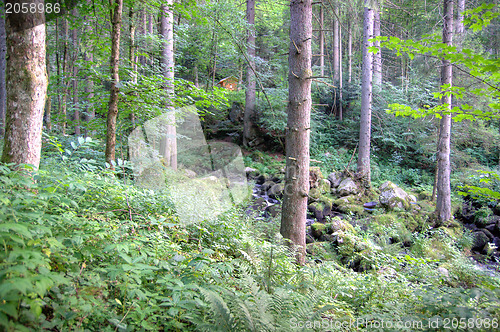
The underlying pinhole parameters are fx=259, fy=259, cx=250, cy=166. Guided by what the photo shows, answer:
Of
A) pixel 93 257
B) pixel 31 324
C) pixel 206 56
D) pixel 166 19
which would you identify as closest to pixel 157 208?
pixel 93 257

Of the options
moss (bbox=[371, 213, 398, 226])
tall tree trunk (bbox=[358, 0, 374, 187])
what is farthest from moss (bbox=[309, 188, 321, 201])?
tall tree trunk (bbox=[358, 0, 374, 187])

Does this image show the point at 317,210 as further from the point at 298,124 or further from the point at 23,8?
the point at 23,8

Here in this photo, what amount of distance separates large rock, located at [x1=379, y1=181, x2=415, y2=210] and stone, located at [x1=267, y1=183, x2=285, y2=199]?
373 centimetres

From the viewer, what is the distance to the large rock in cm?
913

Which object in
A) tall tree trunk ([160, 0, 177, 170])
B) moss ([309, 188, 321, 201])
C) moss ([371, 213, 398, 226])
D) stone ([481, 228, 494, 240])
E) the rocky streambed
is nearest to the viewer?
tall tree trunk ([160, 0, 177, 170])

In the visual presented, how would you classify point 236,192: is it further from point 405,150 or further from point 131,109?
point 405,150

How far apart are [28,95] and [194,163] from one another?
10178mm

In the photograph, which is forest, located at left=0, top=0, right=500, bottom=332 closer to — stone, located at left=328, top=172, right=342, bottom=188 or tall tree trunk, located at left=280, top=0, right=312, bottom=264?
tall tree trunk, located at left=280, top=0, right=312, bottom=264

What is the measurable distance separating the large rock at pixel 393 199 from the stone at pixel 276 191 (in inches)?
147

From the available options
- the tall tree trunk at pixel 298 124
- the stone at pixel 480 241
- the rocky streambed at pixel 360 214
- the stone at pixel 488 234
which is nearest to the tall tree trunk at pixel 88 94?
the tall tree trunk at pixel 298 124

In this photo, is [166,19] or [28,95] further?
[166,19]

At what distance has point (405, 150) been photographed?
48.0 ft

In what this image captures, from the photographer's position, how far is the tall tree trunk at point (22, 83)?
105 inches

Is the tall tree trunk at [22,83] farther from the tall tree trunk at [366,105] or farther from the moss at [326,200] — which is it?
the tall tree trunk at [366,105]
